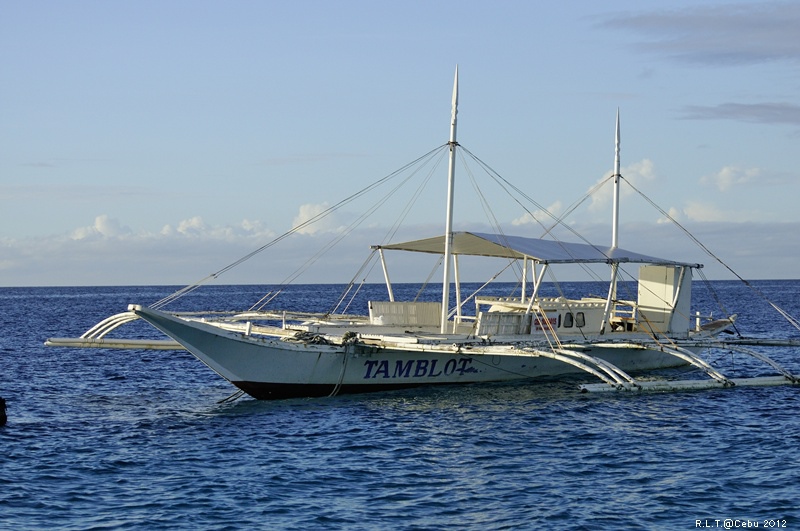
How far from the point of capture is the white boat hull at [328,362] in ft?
89.9

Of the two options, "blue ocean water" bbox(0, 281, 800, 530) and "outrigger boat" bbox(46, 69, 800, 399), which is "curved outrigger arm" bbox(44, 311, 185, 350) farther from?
"blue ocean water" bbox(0, 281, 800, 530)

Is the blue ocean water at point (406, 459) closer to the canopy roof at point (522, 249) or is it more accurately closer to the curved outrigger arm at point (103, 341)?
the curved outrigger arm at point (103, 341)

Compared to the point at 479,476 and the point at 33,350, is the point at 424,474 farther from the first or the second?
the point at 33,350

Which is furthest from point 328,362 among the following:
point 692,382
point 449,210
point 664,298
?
point 664,298

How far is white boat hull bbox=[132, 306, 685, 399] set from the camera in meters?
27.4

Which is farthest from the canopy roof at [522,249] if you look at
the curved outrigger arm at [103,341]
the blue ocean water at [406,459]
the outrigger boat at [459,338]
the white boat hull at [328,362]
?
the curved outrigger arm at [103,341]

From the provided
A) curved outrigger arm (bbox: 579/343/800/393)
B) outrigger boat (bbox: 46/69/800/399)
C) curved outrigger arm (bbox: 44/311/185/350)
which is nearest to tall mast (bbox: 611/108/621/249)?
outrigger boat (bbox: 46/69/800/399)

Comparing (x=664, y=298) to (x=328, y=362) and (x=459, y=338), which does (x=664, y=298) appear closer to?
(x=459, y=338)

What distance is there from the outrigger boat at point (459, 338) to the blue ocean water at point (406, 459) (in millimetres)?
779

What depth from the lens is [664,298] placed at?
3825 cm

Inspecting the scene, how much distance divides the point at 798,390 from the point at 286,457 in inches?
794

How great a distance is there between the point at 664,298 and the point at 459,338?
1131 cm

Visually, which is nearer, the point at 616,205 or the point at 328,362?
the point at 328,362

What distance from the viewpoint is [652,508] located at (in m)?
18.3
